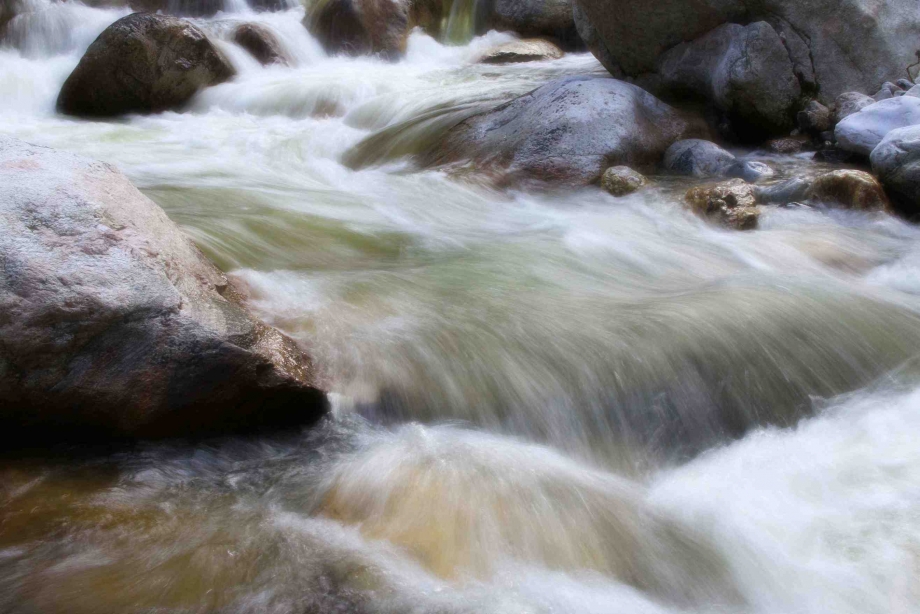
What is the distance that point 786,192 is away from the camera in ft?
18.1

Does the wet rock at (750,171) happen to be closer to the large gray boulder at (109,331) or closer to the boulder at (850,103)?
the boulder at (850,103)

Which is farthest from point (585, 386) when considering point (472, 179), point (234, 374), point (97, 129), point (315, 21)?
point (315, 21)

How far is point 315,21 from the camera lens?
40.9ft

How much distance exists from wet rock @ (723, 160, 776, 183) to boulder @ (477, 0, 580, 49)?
7712mm

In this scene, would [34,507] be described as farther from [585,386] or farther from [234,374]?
[585,386]

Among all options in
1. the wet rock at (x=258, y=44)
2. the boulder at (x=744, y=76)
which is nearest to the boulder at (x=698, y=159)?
the boulder at (x=744, y=76)

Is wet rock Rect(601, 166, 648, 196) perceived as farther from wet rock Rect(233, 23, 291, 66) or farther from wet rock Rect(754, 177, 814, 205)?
wet rock Rect(233, 23, 291, 66)

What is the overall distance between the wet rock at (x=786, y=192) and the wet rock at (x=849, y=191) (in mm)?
45

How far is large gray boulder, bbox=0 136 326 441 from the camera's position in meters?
2.42

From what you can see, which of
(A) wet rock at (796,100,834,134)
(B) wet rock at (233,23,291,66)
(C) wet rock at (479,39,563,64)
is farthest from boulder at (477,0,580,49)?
(A) wet rock at (796,100,834,134)

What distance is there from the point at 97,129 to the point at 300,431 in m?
6.57

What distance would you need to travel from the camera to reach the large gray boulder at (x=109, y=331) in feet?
7.93

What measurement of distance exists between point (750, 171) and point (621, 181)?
1.05 m

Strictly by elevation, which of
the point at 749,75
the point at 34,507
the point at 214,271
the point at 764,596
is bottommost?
the point at 764,596
